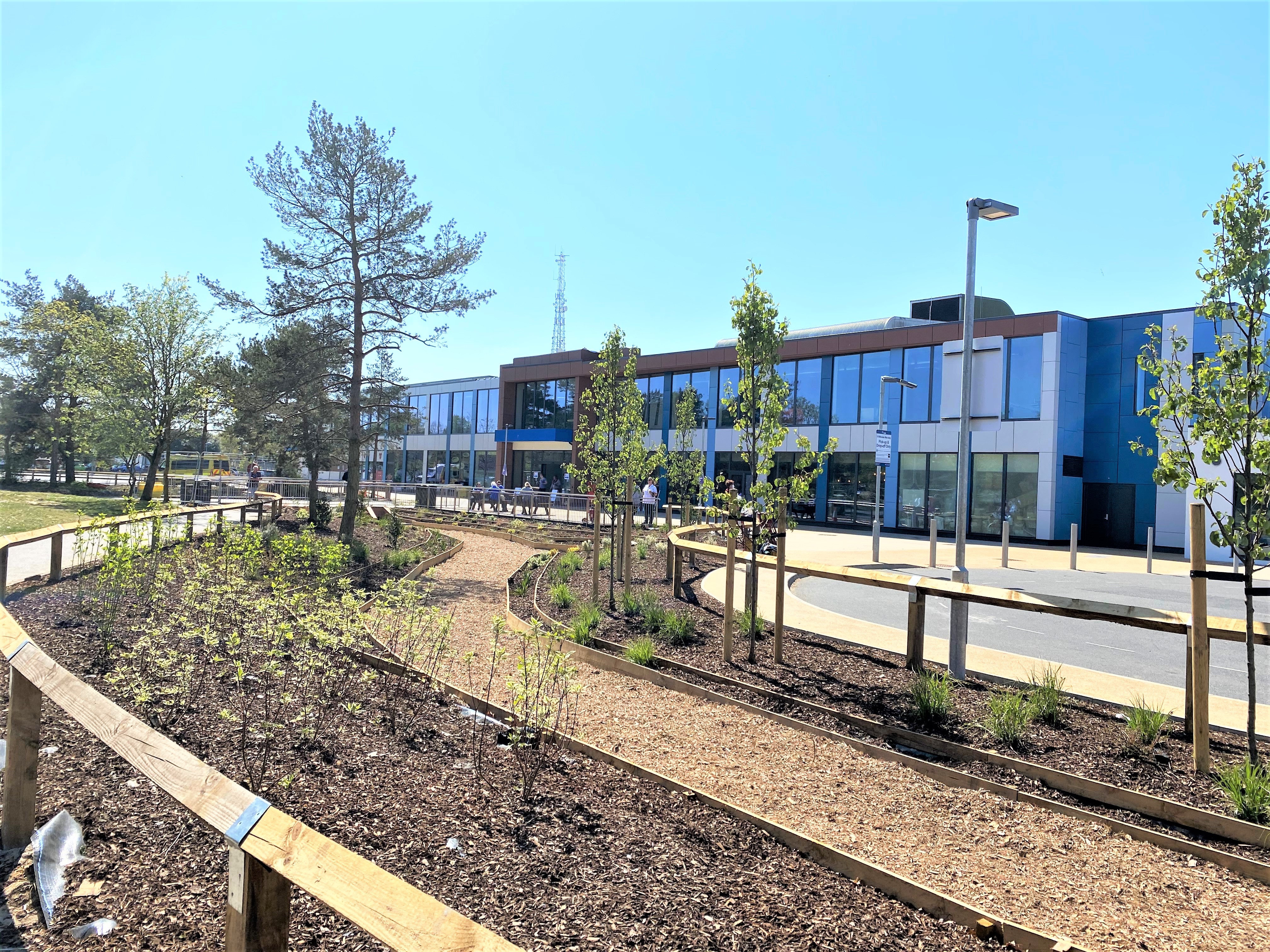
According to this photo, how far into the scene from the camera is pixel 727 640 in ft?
25.9

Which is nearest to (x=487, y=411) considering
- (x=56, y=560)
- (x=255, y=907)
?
(x=56, y=560)

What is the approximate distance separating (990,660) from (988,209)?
4.70 metres

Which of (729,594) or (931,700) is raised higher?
(729,594)

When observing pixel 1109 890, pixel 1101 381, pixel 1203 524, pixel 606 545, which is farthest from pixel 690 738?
pixel 1101 381

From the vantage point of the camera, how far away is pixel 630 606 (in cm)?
1013

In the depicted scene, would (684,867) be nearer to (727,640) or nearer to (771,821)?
(771,821)

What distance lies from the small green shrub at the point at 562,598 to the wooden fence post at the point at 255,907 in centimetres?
865

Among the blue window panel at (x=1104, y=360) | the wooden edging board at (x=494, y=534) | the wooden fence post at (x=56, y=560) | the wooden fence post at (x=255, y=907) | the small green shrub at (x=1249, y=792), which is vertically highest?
the blue window panel at (x=1104, y=360)

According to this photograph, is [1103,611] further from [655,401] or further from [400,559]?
[655,401]

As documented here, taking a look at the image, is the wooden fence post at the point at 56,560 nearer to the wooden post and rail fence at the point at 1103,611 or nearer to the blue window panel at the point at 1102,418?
the wooden post and rail fence at the point at 1103,611

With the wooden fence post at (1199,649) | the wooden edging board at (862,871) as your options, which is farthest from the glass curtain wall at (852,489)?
the wooden edging board at (862,871)

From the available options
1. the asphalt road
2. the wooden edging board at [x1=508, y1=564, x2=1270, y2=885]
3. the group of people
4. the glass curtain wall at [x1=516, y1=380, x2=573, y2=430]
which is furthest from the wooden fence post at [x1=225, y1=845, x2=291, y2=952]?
the glass curtain wall at [x1=516, y1=380, x2=573, y2=430]

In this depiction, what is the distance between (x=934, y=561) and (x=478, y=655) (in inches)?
544

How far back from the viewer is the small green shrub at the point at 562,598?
34.8 ft
